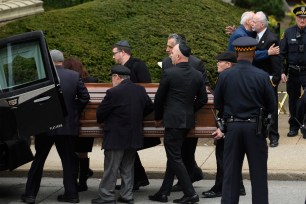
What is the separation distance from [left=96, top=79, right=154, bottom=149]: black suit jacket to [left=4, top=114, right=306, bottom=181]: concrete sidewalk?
1623mm

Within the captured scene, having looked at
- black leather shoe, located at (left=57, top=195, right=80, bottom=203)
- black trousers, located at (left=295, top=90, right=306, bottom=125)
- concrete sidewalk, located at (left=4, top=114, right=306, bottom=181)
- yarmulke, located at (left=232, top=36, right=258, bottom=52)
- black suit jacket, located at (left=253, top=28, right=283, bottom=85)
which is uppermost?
yarmulke, located at (left=232, top=36, right=258, bottom=52)

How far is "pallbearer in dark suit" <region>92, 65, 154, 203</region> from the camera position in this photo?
10477mm

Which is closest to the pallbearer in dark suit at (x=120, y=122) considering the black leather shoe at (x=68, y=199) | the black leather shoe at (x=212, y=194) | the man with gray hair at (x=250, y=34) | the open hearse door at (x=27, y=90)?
the black leather shoe at (x=68, y=199)

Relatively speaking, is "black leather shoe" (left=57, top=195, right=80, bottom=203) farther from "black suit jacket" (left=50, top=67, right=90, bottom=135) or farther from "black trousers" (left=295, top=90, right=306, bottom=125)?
"black trousers" (left=295, top=90, right=306, bottom=125)

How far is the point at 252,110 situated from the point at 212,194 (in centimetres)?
191

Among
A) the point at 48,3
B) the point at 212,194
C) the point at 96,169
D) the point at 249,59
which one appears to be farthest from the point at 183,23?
the point at 249,59

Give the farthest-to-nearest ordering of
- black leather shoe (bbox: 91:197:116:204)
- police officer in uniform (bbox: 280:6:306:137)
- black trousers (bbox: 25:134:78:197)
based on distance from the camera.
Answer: police officer in uniform (bbox: 280:6:306:137)
black trousers (bbox: 25:134:78:197)
black leather shoe (bbox: 91:197:116:204)

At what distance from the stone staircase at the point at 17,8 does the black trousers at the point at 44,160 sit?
6419mm

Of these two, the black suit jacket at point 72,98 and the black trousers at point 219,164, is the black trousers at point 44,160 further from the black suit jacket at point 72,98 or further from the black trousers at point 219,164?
the black trousers at point 219,164

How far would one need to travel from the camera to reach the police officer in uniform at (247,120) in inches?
366

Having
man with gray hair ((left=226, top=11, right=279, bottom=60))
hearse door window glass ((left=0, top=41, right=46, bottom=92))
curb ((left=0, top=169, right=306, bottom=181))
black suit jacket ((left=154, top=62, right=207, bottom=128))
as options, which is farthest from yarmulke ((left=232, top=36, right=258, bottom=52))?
man with gray hair ((left=226, top=11, right=279, bottom=60))

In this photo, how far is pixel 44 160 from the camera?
35.6 ft

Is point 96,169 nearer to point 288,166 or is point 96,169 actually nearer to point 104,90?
point 104,90

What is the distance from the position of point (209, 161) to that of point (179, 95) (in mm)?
2263
